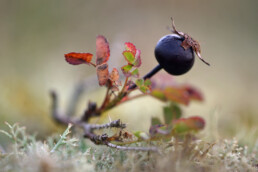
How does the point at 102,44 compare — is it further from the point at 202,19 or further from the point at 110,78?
the point at 202,19

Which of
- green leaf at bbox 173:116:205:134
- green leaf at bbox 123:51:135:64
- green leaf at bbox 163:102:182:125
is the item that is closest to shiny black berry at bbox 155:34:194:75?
green leaf at bbox 123:51:135:64

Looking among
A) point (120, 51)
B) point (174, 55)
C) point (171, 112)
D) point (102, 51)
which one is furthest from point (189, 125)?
point (120, 51)

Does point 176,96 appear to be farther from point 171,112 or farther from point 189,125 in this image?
point 189,125

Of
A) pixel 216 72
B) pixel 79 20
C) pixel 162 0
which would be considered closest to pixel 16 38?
pixel 79 20

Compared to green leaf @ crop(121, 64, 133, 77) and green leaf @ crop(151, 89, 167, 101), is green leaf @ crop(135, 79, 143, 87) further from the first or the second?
green leaf @ crop(151, 89, 167, 101)

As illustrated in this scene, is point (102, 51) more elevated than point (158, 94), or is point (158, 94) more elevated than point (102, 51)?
point (102, 51)

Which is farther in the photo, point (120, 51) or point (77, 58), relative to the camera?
point (120, 51)

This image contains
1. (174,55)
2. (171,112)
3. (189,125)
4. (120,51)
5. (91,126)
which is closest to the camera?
(189,125)

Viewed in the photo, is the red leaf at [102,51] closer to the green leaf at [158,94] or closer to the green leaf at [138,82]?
the green leaf at [138,82]
